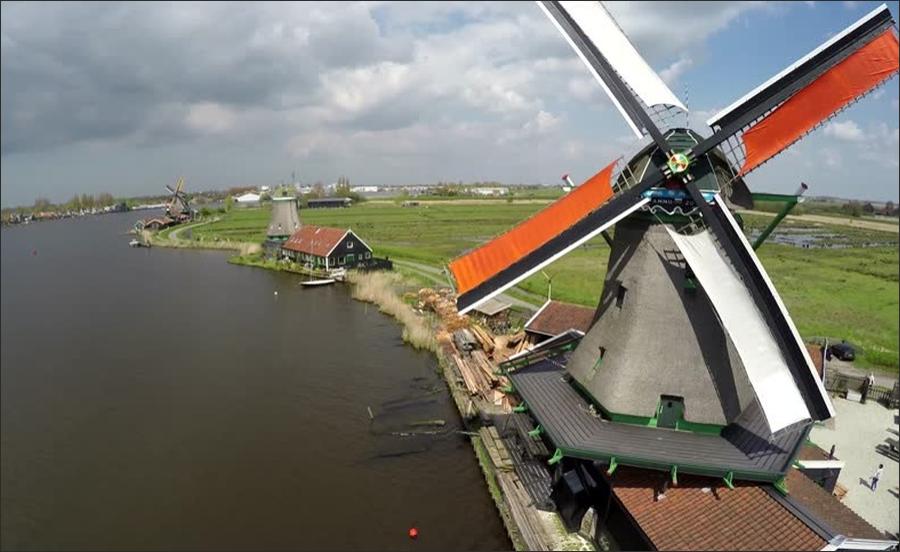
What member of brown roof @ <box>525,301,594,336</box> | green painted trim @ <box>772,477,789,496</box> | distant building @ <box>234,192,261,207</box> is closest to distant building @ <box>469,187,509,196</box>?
distant building @ <box>234,192,261,207</box>

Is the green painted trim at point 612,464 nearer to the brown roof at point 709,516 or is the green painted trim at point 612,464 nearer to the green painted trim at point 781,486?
the brown roof at point 709,516

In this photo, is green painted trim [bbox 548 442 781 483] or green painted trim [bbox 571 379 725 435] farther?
green painted trim [bbox 571 379 725 435]

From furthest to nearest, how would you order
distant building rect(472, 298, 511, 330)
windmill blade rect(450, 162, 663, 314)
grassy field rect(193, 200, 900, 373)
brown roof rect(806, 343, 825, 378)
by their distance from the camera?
grassy field rect(193, 200, 900, 373) < distant building rect(472, 298, 511, 330) < brown roof rect(806, 343, 825, 378) < windmill blade rect(450, 162, 663, 314)

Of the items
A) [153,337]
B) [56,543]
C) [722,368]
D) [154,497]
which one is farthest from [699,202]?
[153,337]

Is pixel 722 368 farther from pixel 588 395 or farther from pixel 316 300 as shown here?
pixel 316 300

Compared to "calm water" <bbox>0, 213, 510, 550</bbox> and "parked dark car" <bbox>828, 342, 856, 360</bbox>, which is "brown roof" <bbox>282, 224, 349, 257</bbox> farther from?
"parked dark car" <bbox>828, 342, 856, 360</bbox>

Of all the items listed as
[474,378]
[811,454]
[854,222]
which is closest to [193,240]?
[474,378]
